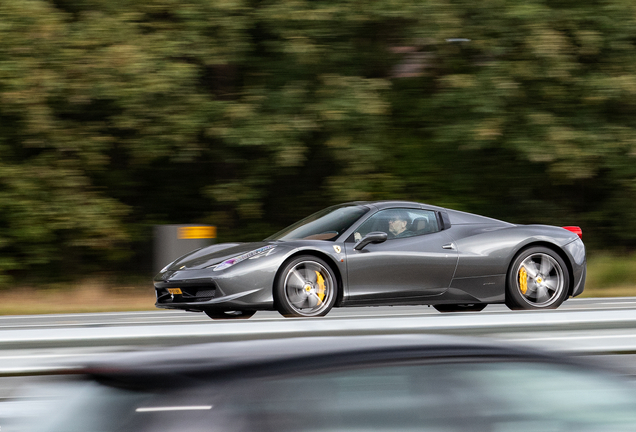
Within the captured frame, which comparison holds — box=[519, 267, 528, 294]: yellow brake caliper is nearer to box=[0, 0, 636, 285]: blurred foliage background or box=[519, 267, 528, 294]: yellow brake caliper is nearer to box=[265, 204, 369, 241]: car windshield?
box=[265, 204, 369, 241]: car windshield

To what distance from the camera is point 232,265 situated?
7941 millimetres

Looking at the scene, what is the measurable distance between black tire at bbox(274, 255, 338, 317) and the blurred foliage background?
5575mm

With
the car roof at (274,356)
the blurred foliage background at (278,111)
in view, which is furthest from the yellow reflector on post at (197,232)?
the car roof at (274,356)

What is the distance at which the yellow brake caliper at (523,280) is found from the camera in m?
8.55

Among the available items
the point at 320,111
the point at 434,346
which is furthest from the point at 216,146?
the point at 434,346

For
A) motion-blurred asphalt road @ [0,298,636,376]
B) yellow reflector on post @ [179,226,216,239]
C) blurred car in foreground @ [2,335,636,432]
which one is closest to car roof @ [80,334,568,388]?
blurred car in foreground @ [2,335,636,432]

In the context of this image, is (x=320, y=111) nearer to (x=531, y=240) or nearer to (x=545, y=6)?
(x=545, y=6)

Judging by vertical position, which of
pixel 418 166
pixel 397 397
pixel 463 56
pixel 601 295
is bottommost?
pixel 601 295

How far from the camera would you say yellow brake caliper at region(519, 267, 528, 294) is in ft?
28.0

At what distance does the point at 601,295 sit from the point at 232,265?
4920 millimetres

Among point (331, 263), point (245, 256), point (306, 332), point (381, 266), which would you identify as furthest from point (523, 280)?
point (306, 332)

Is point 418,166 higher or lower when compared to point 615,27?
lower

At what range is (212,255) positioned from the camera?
8.27 meters

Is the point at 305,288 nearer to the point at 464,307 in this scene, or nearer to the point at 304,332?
the point at 464,307
